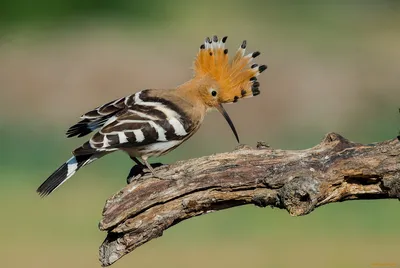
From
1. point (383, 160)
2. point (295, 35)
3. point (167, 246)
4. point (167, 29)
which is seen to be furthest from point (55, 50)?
point (383, 160)

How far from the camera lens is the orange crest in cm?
339

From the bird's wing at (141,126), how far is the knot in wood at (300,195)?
1.80ft

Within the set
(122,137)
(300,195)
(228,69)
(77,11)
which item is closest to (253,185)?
(300,195)

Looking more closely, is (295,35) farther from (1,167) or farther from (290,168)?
(290,168)

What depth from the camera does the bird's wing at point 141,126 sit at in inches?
123

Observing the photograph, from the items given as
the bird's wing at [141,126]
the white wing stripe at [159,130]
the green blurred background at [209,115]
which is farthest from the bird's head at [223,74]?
the green blurred background at [209,115]

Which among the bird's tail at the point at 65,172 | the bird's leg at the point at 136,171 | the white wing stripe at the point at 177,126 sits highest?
the white wing stripe at the point at 177,126

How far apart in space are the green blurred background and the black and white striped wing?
7.44 ft

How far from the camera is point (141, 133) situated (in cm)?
318

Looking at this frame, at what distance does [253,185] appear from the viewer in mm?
2846

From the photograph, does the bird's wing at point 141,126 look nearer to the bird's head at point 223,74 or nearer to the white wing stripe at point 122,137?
the white wing stripe at point 122,137

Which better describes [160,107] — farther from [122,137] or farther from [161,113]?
[122,137]

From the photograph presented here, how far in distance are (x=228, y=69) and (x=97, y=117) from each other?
0.43 metres

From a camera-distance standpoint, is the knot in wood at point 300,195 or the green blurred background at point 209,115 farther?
the green blurred background at point 209,115
